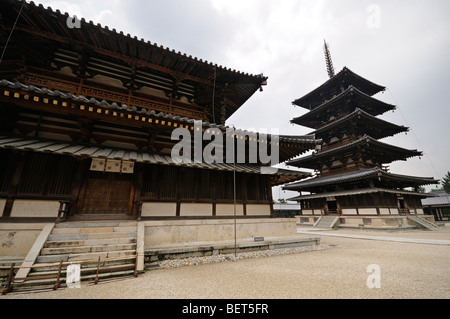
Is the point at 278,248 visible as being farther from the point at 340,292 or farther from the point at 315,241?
the point at 340,292

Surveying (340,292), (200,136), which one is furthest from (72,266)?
(340,292)

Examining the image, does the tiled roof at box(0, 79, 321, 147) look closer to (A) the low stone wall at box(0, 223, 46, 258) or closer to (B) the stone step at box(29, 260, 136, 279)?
→ (A) the low stone wall at box(0, 223, 46, 258)

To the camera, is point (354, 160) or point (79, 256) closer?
point (79, 256)

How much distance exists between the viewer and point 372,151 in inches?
837

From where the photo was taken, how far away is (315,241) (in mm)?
8812

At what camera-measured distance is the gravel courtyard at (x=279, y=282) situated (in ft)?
11.7

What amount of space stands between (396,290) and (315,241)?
5.27 m

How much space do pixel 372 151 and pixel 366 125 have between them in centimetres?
378

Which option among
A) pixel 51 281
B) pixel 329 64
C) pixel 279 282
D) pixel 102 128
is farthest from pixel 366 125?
pixel 51 281

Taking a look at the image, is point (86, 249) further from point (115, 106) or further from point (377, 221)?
point (377, 221)


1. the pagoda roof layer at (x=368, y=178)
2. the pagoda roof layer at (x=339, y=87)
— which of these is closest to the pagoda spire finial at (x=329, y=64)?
the pagoda roof layer at (x=339, y=87)

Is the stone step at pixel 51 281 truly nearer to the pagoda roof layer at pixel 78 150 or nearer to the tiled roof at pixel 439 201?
the pagoda roof layer at pixel 78 150

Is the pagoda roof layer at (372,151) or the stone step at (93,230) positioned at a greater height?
the pagoda roof layer at (372,151)

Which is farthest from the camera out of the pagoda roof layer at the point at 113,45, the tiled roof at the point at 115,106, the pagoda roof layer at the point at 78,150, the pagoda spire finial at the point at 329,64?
the pagoda spire finial at the point at 329,64
